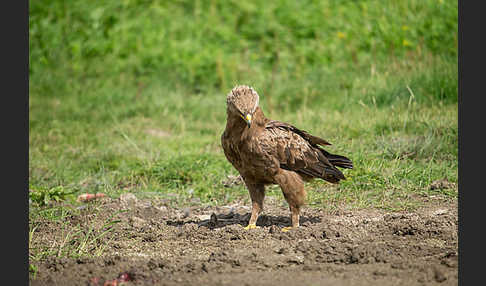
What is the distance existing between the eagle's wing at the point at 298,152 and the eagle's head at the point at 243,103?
0.33 m

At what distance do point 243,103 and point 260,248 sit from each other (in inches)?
41.2

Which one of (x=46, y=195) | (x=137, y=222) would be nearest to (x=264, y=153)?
(x=137, y=222)

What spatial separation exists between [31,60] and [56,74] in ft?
2.25

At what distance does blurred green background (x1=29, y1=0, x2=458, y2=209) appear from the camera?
6551mm

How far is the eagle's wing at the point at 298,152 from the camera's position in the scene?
16.1 ft

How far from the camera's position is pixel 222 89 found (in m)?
10.4

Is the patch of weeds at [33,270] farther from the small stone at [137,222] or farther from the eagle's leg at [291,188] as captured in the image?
the eagle's leg at [291,188]

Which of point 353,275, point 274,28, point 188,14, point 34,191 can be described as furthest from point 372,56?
point 353,275

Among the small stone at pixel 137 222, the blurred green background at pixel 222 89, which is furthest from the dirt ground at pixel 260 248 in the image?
the blurred green background at pixel 222 89

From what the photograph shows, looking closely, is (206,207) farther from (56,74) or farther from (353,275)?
(56,74)

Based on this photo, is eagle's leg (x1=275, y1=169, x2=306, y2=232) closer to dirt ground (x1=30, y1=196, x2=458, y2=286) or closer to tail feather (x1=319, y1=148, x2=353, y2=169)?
dirt ground (x1=30, y1=196, x2=458, y2=286)

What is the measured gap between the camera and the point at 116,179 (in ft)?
22.3

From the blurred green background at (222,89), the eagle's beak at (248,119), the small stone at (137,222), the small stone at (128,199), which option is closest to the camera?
the eagle's beak at (248,119)

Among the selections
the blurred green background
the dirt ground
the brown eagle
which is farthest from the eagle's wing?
the blurred green background
